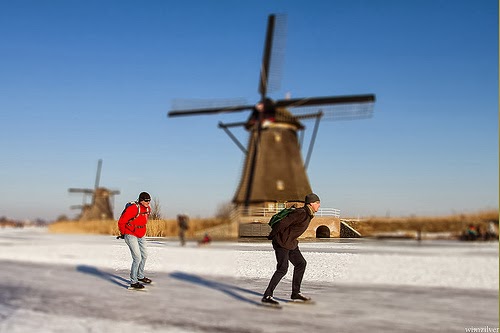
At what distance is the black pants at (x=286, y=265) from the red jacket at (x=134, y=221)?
399mm

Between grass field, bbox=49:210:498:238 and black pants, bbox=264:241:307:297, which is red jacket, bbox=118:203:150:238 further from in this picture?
black pants, bbox=264:241:307:297

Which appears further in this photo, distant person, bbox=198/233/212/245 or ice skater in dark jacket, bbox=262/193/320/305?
distant person, bbox=198/233/212/245

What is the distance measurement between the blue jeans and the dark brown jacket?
0.38 m

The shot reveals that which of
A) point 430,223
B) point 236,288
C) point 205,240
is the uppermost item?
point 430,223

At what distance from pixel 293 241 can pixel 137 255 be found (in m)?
0.47

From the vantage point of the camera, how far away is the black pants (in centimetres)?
135

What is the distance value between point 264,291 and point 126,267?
17.3 inches

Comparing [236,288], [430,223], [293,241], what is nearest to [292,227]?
[293,241]

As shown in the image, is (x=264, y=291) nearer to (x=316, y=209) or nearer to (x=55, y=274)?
(x=316, y=209)

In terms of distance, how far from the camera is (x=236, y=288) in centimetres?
151

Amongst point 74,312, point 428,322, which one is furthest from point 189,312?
point 428,322

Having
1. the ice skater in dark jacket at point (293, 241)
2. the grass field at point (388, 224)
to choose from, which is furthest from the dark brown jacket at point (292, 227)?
the grass field at point (388, 224)

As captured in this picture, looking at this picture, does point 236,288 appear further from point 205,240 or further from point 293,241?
point 293,241

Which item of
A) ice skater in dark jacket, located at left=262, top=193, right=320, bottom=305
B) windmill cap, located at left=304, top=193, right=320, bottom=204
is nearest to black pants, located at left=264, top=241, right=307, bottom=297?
ice skater in dark jacket, located at left=262, top=193, right=320, bottom=305
